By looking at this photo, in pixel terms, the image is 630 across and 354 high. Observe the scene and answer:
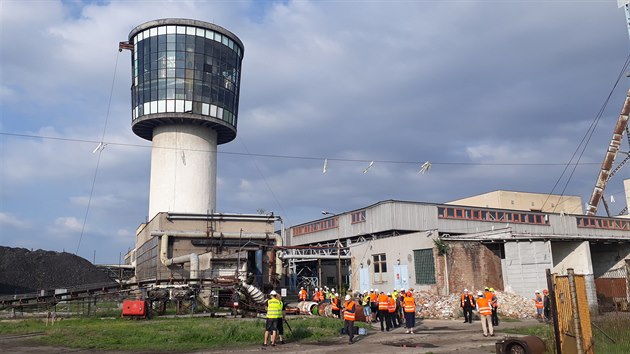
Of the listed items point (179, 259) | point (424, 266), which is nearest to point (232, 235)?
point (179, 259)

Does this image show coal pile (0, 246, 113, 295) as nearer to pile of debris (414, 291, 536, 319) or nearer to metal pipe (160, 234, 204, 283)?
metal pipe (160, 234, 204, 283)

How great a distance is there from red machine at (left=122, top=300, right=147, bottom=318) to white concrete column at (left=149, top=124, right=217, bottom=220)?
31454 millimetres

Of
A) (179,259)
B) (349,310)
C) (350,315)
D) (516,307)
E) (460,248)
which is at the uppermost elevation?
(179,259)

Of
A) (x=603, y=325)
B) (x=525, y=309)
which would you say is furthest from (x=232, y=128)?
(x=603, y=325)

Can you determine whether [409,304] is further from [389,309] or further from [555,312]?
[555,312]

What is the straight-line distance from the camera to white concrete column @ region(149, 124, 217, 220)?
187ft

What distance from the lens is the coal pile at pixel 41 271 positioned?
57.8 metres

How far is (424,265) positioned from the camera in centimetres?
3422

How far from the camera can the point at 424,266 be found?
112ft

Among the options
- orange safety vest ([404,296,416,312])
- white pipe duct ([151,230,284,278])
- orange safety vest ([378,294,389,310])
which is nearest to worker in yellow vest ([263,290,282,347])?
orange safety vest ([404,296,416,312])

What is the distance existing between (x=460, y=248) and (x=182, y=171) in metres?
34.5

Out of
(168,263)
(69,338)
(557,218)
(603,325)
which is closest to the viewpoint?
(603,325)

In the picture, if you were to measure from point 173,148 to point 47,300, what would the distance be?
30.8m

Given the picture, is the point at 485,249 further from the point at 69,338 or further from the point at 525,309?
the point at 69,338
